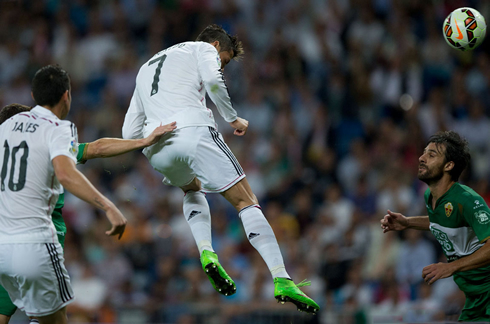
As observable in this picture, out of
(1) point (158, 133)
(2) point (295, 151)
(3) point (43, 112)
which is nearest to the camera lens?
(3) point (43, 112)

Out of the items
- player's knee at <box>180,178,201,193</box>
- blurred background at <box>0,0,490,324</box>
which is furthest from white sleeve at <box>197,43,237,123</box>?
blurred background at <box>0,0,490,324</box>

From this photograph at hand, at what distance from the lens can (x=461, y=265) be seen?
18.5 ft

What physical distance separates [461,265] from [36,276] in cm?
359

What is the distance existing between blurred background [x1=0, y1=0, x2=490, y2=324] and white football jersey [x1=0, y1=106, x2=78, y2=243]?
502 cm

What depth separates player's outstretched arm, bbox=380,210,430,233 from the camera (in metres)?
6.49

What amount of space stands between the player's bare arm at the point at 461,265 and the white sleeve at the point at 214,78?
7.51 feet

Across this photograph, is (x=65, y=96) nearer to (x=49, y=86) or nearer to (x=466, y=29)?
(x=49, y=86)

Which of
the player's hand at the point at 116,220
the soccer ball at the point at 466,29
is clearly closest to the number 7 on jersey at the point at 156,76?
the player's hand at the point at 116,220

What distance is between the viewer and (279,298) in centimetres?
567

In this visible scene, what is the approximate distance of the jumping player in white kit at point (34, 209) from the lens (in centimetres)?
477

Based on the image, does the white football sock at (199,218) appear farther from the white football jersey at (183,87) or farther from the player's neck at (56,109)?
the player's neck at (56,109)

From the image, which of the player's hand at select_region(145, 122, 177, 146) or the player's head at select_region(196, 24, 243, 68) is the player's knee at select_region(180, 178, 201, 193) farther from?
the player's head at select_region(196, 24, 243, 68)

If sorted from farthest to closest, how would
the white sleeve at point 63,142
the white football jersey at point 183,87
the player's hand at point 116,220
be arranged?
the white football jersey at point 183,87 → the white sleeve at point 63,142 → the player's hand at point 116,220

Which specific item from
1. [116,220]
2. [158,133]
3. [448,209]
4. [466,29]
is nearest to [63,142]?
[116,220]
